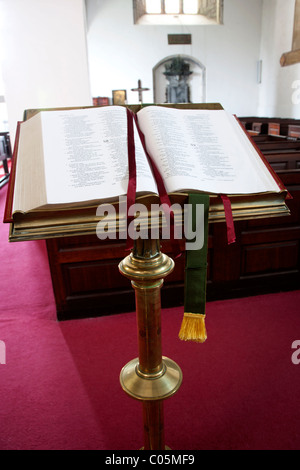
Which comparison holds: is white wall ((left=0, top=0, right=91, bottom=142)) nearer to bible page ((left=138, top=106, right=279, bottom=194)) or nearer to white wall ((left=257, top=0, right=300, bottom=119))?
bible page ((left=138, top=106, right=279, bottom=194))

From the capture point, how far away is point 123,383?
102cm

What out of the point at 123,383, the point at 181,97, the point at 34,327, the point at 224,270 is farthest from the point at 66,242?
the point at 181,97

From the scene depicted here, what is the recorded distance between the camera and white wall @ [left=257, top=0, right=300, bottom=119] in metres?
9.10

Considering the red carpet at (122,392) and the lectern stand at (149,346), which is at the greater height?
the lectern stand at (149,346)

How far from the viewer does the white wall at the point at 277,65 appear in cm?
910

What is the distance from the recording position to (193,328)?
98cm

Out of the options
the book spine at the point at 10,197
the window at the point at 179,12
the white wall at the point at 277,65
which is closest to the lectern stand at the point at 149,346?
the book spine at the point at 10,197

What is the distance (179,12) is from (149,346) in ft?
40.5

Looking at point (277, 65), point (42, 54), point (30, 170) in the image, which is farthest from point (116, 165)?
point (277, 65)

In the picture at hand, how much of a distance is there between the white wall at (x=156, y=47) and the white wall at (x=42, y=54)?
6420 mm

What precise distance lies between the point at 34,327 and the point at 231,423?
1332 mm

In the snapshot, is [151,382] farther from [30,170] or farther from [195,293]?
[30,170]

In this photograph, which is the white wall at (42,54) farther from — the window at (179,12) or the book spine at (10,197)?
the window at (179,12)

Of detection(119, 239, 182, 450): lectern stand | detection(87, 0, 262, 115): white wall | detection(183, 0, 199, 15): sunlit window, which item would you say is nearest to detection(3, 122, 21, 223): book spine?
detection(119, 239, 182, 450): lectern stand
